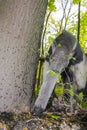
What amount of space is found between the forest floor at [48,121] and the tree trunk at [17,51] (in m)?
0.17

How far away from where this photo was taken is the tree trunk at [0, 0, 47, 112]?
3.75 meters

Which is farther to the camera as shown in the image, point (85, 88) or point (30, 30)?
point (85, 88)

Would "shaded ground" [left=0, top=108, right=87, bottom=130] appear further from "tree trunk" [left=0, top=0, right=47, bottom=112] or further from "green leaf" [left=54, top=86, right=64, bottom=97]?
"green leaf" [left=54, top=86, right=64, bottom=97]

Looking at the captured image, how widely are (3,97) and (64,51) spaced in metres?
1.07

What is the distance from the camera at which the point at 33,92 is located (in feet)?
13.5

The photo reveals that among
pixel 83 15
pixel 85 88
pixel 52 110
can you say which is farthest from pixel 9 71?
pixel 83 15

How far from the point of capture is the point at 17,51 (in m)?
3.81

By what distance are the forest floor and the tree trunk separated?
17 centimetres

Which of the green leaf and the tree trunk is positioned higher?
the tree trunk

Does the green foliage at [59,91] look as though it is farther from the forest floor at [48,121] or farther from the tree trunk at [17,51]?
the tree trunk at [17,51]

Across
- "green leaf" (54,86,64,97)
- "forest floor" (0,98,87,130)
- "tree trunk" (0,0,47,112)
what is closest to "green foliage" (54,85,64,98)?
"green leaf" (54,86,64,97)

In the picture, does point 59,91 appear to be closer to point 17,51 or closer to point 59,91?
point 59,91

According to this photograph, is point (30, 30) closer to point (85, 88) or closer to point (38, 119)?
point (38, 119)

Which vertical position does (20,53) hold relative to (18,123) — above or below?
above
